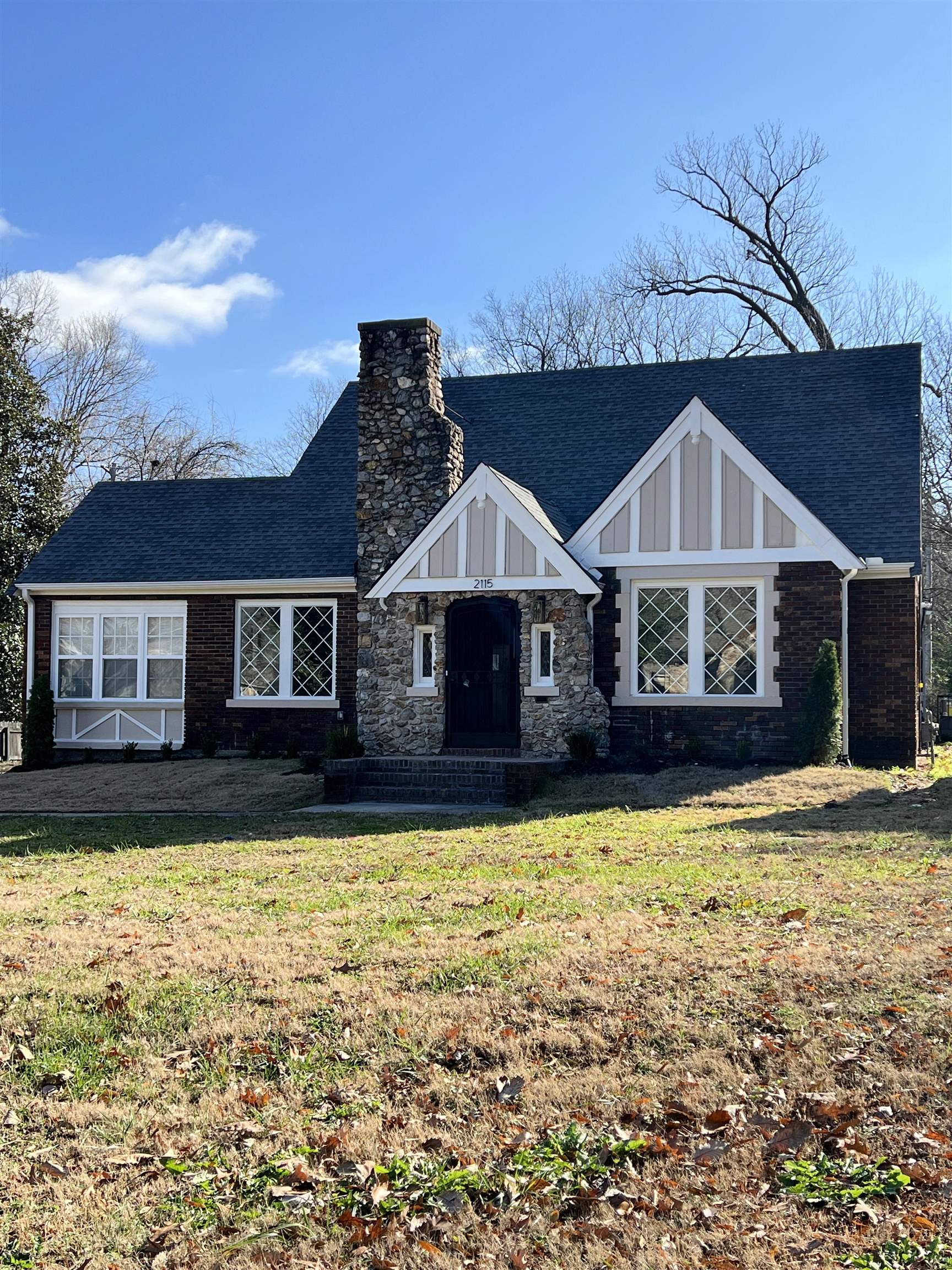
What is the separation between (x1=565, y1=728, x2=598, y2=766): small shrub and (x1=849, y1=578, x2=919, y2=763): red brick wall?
4149 millimetres

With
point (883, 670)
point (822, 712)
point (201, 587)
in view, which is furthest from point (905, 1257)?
point (201, 587)

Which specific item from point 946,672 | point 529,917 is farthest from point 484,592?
point 946,672

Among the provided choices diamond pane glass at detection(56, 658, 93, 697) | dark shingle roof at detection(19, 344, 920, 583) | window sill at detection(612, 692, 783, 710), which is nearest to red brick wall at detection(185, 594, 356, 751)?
dark shingle roof at detection(19, 344, 920, 583)

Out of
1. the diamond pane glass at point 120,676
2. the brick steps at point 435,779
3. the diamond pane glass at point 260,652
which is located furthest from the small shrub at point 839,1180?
the diamond pane glass at point 120,676

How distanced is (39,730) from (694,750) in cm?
1111

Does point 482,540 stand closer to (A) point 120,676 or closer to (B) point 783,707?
(B) point 783,707

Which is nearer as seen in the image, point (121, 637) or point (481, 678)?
point (481, 678)

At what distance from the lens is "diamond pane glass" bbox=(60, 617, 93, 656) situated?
68.2 feet

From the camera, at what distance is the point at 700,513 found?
54.0ft

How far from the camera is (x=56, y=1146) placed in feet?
14.8

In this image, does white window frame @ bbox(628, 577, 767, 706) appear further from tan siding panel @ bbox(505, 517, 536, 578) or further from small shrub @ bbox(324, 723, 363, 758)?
small shrub @ bbox(324, 723, 363, 758)

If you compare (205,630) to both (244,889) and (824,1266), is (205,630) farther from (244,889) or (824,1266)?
(824,1266)

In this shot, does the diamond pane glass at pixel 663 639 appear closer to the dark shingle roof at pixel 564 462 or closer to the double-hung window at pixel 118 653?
the dark shingle roof at pixel 564 462

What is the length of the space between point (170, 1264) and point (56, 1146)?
40.8 inches
